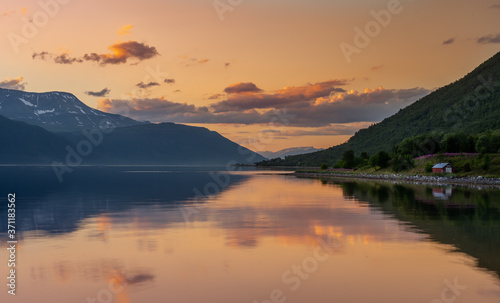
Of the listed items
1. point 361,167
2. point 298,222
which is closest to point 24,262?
point 298,222

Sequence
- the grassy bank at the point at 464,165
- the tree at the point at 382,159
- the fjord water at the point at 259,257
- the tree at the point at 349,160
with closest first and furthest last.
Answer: the fjord water at the point at 259,257 < the grassy bank at the point at 464,165 < the tree at the point at 382,159 < the tree at the point at 349,160

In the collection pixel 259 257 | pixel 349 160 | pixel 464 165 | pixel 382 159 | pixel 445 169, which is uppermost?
pixel 349 160

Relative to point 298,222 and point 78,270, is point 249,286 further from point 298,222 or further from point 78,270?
point 298,222

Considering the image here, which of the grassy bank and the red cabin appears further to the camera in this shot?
the red cabin

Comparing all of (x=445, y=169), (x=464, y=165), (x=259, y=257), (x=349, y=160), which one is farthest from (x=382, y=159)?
(x=259, y=257)

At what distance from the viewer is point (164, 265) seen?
2386cm

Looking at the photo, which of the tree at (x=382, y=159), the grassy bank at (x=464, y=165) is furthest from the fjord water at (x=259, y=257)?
the tree at (x=382, y=159)

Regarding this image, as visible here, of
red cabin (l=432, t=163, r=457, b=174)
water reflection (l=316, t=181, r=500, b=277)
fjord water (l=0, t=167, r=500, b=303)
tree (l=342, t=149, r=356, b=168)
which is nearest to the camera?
fjord water (l=0, t=167, r=500, b=303)

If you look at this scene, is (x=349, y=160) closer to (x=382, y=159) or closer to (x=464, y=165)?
(x=382, y=159)

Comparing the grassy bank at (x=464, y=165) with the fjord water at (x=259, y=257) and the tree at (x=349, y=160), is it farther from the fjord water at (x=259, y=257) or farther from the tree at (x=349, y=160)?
the fjord water at (x=259, y=257)

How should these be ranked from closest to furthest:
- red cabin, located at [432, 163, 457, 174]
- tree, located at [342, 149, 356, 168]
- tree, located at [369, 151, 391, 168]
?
red cabin, located at [432, 163, 457, 174], tree, located at [369, 151, 391, 168], tree, located at [342, 149, 356, 168]

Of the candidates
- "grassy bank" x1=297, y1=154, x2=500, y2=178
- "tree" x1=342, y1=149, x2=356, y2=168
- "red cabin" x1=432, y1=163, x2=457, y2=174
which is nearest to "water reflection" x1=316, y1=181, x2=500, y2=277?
"grassy bank" x1=297, y1=154, x2=500, y2=178

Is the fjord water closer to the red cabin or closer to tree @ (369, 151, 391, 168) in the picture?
the red cabin

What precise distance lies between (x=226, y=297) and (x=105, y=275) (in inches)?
249
